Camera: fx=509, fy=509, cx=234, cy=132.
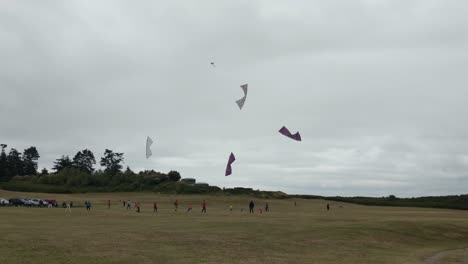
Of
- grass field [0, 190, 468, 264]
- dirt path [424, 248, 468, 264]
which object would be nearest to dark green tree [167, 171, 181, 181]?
grass field [0, 190, 468, 264]

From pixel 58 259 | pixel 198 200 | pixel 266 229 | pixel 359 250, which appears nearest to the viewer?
pixel 58 259

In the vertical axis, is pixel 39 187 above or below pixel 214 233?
above

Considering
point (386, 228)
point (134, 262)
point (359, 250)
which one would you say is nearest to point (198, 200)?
point (386, 228)

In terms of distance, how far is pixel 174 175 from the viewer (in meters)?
177

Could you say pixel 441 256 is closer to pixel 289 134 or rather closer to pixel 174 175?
pixel 289 134

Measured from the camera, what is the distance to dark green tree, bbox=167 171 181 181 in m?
176

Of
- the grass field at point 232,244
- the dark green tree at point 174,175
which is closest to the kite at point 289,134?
the grass field at point 232,244

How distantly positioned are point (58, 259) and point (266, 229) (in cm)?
2272

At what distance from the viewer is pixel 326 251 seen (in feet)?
118

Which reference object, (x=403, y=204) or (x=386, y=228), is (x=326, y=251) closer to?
(x=386, y=228)

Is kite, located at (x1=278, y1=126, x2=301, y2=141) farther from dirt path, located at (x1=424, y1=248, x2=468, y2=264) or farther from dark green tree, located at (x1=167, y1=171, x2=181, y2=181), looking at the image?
dark green tree, located at (x1=167, y1=171, x2=181, y2=181)

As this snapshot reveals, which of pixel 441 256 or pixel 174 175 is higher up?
pixel 174 175

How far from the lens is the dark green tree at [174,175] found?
176 metres

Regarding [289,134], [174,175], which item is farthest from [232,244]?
[174,175]
